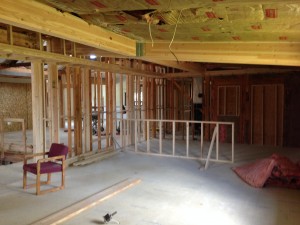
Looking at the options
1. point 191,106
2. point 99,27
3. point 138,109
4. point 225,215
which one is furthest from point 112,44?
point 191,106

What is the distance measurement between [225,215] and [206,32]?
2212 millimetres

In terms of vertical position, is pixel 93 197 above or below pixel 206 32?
below

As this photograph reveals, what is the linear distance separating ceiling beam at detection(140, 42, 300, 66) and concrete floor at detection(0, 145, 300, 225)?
76.9 inches

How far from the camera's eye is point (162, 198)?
3.96m

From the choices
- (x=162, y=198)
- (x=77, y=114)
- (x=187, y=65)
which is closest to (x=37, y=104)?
(x=77, y=114)

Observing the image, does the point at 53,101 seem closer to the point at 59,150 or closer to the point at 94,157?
the point at 59,150

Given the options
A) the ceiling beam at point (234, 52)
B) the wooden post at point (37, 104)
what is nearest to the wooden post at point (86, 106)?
the wooden post at point (37, 104)

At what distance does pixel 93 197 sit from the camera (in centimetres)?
388

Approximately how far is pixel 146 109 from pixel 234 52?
203 inches

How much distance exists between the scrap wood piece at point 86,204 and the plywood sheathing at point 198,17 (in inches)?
87.9

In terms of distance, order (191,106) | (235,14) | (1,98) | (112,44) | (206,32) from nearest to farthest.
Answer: (235,14) < (206,32) < (112,44) < (191,106) < (1,98)

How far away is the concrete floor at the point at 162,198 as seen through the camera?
3.29 metres

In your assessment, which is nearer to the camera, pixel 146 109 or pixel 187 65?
pixel 187 65

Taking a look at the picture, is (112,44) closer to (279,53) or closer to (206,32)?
(206,32)
